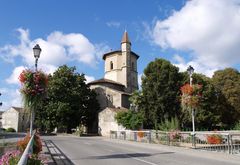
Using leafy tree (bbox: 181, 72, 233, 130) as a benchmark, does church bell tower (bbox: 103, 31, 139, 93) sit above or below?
above

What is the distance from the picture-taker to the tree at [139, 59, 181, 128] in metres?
44.8

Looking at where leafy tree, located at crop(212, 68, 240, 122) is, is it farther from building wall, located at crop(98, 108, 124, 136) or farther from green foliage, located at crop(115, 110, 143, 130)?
building wall, located at crop(98, 108, 124, 136)

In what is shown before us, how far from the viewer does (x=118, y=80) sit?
2896 inches

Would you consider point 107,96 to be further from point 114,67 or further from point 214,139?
point 214,139

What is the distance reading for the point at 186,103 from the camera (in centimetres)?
2117

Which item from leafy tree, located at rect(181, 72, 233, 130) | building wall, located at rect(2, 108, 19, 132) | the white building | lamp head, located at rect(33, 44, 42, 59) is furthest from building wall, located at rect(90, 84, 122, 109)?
lamp head, located at rect(33, 44, 42, 59)

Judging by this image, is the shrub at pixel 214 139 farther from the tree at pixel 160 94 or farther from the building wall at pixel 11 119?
the building wall at pixel 11 119

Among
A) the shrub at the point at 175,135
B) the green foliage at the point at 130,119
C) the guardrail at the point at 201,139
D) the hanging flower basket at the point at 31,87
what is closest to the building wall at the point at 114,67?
the green foliage at the point at 130,119

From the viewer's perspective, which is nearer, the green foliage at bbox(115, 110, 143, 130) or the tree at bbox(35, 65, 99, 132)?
the green foliage at bbox(115, 110, 143, 130)

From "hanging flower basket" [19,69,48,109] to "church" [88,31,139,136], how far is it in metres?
45.4

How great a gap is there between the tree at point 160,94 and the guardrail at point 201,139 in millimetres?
15766

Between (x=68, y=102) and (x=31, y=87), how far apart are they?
4024 centimetres

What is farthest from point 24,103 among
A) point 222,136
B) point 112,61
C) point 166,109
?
point 112,61

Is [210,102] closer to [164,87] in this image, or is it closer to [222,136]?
[164,87]
